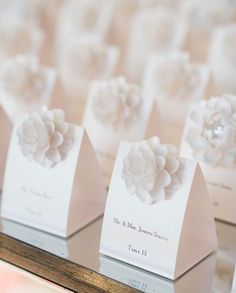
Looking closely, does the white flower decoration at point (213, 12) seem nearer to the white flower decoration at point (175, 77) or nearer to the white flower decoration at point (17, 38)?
the white flower decoration at point (175, 77)

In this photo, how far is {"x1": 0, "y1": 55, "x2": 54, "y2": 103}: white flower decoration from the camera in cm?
131

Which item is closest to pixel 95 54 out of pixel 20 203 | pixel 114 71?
pixel 114 71

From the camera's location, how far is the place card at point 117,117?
110 centimetres

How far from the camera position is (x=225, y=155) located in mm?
945

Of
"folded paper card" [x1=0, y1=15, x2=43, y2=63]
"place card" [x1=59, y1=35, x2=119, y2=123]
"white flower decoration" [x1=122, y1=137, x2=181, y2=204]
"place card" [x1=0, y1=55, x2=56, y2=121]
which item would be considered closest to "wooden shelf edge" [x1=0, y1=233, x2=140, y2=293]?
"white flower decoration" [x1=122, y1=137, x2=181, y2=204]

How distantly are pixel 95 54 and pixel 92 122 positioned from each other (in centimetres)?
41

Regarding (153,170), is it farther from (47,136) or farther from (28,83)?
(28,83)

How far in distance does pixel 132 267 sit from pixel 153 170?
165mm

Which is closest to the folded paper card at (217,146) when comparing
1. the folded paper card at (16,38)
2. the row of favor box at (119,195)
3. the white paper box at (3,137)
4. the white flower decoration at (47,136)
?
the row of favor box at (119,195)

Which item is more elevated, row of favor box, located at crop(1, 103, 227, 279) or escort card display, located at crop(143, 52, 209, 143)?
escort card display, located at crop(143, 52, 209, 143)

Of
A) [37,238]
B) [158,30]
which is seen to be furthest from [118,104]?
[158,30]

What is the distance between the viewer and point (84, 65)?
60.9 inches

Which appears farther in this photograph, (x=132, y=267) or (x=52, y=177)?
(x=52, y=177)

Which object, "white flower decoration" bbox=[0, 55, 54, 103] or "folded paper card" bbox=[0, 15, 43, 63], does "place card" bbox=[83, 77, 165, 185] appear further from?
"folded paper card" bbox=[0, 15, 43, 63]
